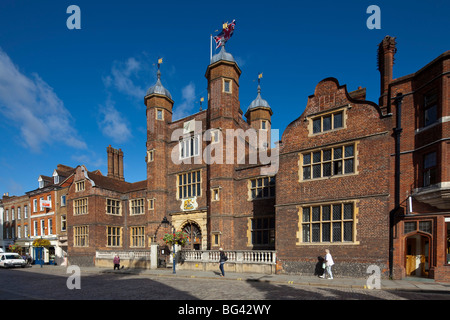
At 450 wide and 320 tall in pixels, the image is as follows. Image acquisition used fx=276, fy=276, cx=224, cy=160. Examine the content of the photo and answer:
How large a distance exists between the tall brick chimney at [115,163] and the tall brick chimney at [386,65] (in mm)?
33559

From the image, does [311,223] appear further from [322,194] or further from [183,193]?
[183,193]

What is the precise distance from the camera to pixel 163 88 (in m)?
28.8

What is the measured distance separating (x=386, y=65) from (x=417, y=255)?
36.9 feet

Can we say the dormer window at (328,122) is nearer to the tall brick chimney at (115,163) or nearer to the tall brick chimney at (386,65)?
the tall brick chimney at (386,65)

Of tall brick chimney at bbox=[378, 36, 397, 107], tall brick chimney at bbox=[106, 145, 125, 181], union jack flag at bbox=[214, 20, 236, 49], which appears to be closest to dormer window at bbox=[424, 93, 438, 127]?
tall brick chimney at bbox=[378, 36, 397, 107]

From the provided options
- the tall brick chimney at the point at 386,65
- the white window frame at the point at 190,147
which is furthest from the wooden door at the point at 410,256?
the white window frame at the point at 190,147

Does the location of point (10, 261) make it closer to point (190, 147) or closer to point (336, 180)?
point (190, 147)

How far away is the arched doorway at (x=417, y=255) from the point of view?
14.5 metres

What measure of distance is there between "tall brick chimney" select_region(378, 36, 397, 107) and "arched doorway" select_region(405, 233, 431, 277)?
7.83 metres

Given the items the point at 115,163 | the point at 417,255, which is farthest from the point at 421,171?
the point at 115,163

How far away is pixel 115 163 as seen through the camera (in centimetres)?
3903

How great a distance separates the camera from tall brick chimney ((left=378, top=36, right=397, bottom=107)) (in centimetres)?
1683

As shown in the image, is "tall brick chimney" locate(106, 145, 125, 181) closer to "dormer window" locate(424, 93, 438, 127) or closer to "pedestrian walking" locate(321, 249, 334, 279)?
"pedestrian walking" locate(321, 249, 334, 279)

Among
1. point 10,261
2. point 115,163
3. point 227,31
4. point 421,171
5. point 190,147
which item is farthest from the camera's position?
point 115,163
